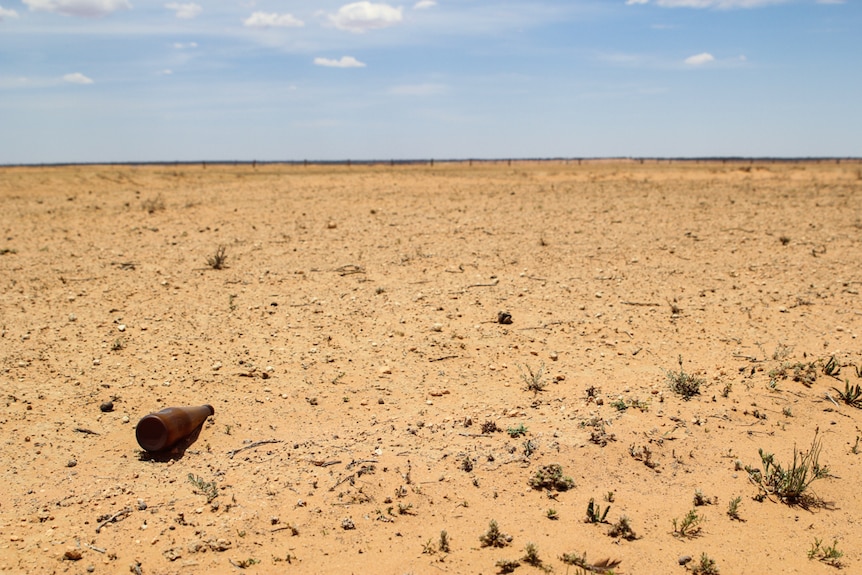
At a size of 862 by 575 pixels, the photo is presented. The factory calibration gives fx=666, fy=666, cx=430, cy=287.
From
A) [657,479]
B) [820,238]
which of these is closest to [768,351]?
[657,479]

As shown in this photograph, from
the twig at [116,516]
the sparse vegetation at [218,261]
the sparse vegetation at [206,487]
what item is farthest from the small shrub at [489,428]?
the sparse vegetation at [218,261]

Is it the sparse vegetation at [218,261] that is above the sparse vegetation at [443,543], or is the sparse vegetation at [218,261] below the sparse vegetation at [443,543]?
above

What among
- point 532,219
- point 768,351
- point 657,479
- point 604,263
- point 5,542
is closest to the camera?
point 5,542

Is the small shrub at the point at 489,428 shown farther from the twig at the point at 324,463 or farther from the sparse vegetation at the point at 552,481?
the twig at the point at 324,463

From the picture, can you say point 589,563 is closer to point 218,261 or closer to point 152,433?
point 152,433

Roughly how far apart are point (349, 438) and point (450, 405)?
0.93m

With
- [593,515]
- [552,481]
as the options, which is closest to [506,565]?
[593,515]

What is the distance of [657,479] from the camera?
435cm

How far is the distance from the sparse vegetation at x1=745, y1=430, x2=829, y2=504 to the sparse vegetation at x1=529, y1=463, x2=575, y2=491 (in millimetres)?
1208

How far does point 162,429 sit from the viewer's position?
4555 millimetres

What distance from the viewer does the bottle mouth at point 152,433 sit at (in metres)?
4.55

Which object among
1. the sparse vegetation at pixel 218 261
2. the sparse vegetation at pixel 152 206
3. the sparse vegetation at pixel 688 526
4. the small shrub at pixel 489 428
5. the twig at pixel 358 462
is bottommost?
the sparse vegetation at pixel 688 526

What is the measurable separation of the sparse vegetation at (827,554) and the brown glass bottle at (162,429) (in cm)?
402

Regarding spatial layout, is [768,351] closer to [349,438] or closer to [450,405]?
[450,405]
